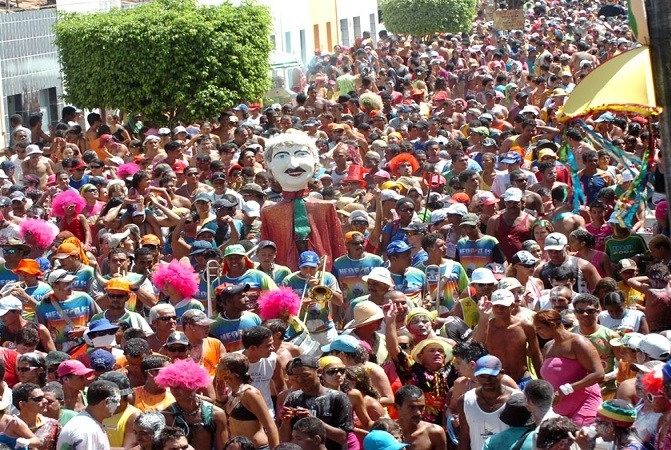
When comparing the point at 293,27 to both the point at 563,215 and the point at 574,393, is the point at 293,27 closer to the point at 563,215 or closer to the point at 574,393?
the point at 563,215

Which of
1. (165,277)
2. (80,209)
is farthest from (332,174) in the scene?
(165,277)

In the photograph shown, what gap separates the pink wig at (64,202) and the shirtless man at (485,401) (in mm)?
6500

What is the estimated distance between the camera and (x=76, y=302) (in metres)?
12.1

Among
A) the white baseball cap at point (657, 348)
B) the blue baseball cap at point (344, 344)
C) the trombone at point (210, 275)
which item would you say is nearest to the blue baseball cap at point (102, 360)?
the blue baseball cap at point (344, 344)

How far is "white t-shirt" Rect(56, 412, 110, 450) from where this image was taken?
8695 mm

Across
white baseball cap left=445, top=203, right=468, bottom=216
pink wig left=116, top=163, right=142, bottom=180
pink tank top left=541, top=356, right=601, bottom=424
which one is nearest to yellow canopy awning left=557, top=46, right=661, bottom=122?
pink tank top left=541, top=356, right=601, bottom=424

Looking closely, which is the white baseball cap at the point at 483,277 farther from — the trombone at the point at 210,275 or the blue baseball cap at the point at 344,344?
the trombone at the point at 210,275

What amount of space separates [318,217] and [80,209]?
2.58 meters

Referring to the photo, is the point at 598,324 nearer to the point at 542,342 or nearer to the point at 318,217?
the point at 542,342

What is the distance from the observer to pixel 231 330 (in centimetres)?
1105

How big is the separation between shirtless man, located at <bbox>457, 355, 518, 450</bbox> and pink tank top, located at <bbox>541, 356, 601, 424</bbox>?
26.3 inches

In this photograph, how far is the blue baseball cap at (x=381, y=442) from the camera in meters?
8.62

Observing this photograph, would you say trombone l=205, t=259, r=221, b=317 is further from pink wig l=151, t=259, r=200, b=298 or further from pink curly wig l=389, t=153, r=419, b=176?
pink curly wig l=389, t=153, r=419, b=176

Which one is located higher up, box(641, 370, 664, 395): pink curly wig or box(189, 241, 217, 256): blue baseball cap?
box(189, 241, 217, 256): blue baseball cap
